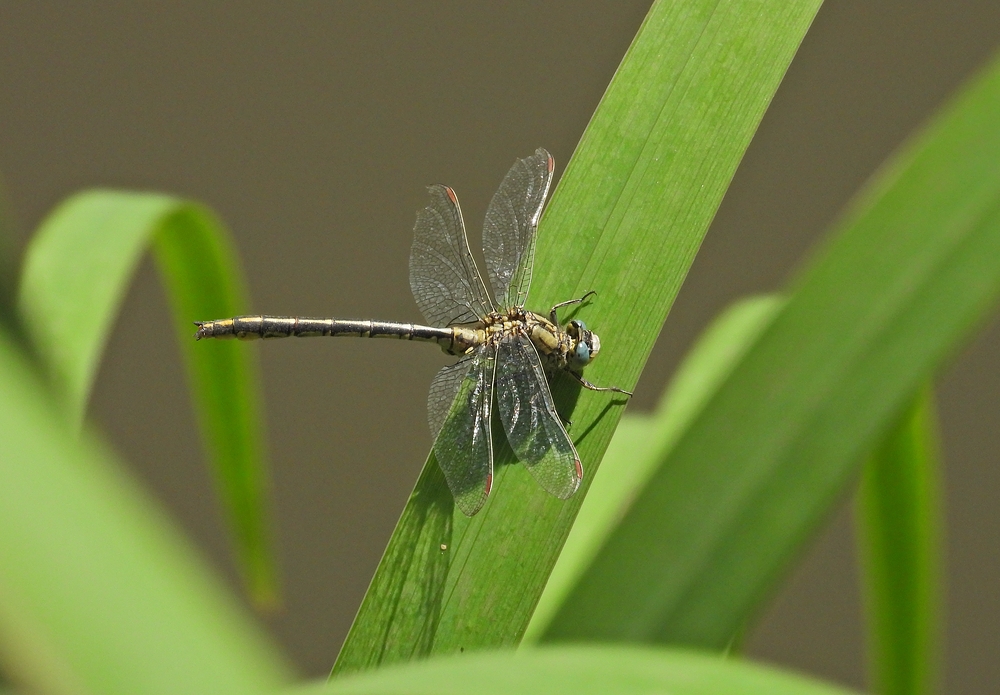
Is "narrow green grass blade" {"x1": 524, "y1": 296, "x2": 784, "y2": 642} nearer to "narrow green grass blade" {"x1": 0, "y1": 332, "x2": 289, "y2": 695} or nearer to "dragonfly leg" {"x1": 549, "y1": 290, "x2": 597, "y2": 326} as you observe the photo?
"dragonfly leg" {"x1": 549, "y1": 290, "x2": 597, "y2": 326}

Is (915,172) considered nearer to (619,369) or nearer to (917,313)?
(917,313)

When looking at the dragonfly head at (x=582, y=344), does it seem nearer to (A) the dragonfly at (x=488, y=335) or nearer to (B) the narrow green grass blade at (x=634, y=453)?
(A) the dragonfly at (x=488, y=335)

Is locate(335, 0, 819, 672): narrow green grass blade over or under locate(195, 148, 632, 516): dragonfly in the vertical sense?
over

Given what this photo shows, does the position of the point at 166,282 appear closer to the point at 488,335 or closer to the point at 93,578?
the point at 488,335

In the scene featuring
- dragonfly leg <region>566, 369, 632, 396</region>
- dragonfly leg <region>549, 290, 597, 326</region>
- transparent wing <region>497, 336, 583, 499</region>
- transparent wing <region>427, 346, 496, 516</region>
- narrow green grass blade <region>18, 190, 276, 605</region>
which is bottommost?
narrow green grass blade <region>18, 190, 276, 605</region>

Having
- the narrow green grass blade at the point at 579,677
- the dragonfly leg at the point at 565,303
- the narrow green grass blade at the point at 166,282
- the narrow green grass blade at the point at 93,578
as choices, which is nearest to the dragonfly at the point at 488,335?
the dragonfly leg at the point at 565,303

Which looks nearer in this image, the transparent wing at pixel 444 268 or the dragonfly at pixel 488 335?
the dragonfly at pixel 488 335

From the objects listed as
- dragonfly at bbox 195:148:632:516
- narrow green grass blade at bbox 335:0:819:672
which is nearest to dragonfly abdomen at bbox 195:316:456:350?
dragonfly at bbox 195:148:632:516
